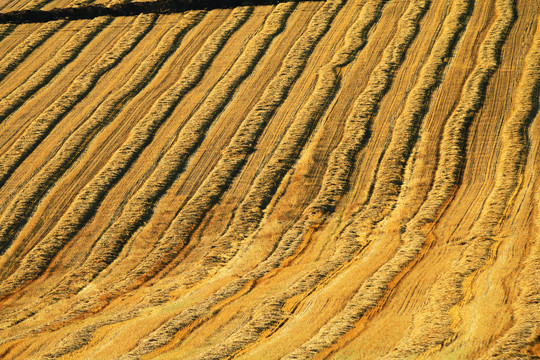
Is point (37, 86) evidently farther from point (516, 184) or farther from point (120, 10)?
point (516, 184)

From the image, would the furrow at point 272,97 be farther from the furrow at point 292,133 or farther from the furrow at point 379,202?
the furrow at point 379,202

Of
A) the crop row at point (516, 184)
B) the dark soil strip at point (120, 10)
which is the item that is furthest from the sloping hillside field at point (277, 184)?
the dark soil strip at point (120, 10)

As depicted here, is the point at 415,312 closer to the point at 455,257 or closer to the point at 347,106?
the point at 455,257

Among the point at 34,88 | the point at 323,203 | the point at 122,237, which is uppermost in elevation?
the point at 34,88

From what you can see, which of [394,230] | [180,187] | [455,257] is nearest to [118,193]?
[180,187]

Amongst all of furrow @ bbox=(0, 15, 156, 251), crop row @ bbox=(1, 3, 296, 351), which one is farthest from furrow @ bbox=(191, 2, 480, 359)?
furrow @ bbox=(0, 15, 156, 251)

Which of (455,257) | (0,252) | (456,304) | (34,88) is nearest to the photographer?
(456,304)

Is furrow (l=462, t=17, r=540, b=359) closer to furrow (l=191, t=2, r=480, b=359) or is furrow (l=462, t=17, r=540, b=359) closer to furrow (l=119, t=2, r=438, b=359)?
furrow (l=191, t=2, r=480, b=359)

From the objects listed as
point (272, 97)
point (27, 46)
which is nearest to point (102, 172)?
point (272, 97)
